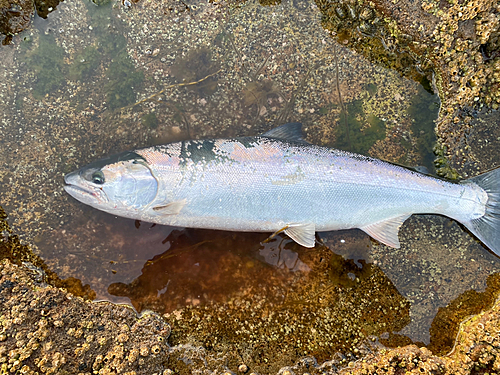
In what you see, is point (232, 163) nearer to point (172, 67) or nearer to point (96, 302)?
point (172, 67)

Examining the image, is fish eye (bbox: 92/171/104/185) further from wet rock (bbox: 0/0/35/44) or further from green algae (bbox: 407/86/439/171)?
green algae (bbox: 407/86/439/171)

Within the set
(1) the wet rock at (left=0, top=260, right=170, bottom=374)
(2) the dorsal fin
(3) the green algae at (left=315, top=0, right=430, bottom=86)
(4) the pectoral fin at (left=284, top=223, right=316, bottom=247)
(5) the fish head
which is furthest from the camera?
(3) the green algae at (left=315, top=0, right=430, bottom=86)

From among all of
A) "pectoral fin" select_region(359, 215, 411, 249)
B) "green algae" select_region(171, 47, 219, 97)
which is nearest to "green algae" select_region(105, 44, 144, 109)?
"green algae" select_region(171, 47, 219, 97)

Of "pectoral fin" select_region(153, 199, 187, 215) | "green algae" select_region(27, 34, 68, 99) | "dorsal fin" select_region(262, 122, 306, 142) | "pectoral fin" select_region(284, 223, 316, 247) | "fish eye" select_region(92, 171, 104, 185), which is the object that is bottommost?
"pectoral fin" select_region(284, 223, 316, 247)

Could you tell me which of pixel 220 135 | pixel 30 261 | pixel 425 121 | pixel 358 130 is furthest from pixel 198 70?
pixel 30 261

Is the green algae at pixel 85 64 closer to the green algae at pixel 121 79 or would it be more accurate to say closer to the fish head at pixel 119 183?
the green algae at pixel 121 79

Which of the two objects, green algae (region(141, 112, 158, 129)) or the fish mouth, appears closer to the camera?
the fish mouth

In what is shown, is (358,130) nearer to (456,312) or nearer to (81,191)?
(456,312)
